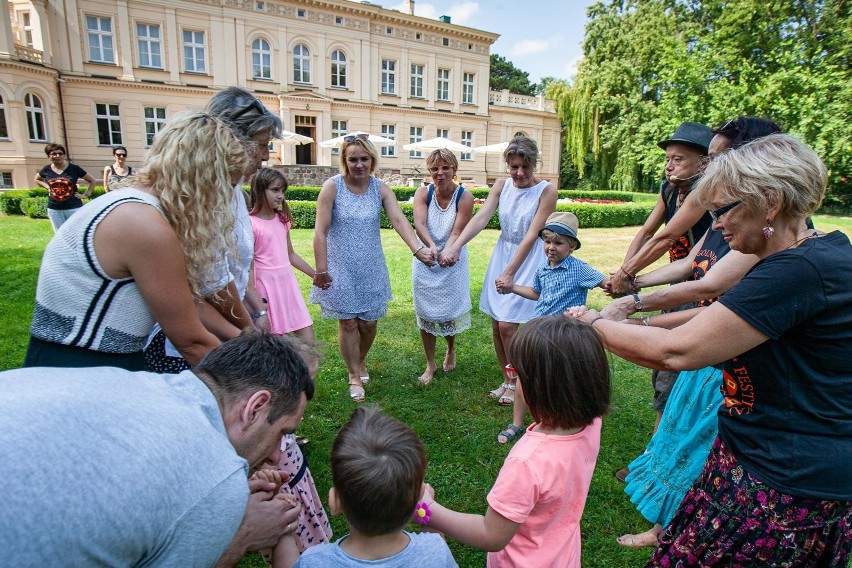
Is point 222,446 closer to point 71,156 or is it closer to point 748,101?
point 748,101

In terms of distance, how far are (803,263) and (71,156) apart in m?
30.6

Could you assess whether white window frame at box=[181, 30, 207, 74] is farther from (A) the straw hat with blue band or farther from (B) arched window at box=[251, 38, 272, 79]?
(A) the straw hat with blue band

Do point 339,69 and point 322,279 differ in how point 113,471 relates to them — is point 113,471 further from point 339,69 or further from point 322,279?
point 339,69

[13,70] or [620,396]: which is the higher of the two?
[13,70]

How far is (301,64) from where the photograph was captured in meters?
29.3

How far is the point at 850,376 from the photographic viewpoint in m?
1.58

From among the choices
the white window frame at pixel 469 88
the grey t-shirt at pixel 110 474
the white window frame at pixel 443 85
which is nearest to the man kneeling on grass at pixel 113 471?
the grey t-shirt at pixel 110 474

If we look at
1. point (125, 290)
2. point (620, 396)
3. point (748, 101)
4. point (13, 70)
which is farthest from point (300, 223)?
point (748, 101)

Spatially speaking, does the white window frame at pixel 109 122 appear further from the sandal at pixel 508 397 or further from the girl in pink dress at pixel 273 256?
the sandal at pixel 508 397

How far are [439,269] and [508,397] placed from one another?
1.37 m

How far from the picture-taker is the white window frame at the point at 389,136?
32.1 meters

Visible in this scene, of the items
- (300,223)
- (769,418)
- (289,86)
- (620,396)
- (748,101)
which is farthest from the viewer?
(289,86)

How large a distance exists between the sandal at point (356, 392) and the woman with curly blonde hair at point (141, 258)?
100 inches

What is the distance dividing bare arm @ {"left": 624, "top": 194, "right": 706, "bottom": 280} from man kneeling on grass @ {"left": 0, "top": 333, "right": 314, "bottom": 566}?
9.75 feet
